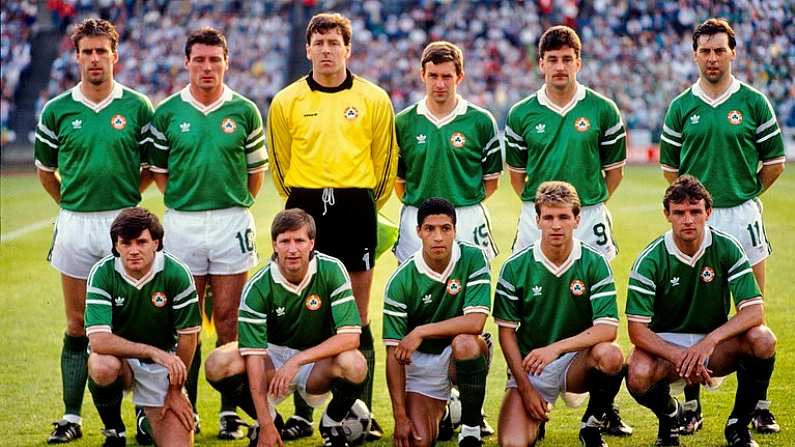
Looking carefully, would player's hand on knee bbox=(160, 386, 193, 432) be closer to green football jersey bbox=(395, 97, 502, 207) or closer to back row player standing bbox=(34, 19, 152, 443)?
back row player standing bbox=(34, 19, 152, 443)

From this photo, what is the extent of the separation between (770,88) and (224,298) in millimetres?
18838

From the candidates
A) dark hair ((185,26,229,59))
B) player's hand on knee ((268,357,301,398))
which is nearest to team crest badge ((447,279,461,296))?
player's hand on knee ((268,357,301,398))

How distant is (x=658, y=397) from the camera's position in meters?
5.11

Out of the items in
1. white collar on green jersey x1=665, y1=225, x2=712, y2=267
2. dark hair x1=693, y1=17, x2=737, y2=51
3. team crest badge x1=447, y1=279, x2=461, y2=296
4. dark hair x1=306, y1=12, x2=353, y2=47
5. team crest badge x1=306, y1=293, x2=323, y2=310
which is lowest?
team crest badge x1=306, y1=293, x2=323, y2=310

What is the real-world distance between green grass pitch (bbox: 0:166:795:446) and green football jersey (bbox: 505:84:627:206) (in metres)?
1.25

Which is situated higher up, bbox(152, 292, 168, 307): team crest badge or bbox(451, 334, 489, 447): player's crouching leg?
bbox(152, 292, 168, 307): team crest badge

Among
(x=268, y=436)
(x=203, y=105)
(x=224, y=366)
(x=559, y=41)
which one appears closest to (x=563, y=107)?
(x=559, y=41)

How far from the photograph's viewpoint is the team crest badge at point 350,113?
5664mm

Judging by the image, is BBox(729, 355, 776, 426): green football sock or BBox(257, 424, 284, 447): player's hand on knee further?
BBox(729, 355, 776, 426): green football sock

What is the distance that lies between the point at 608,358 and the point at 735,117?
163 centimetres

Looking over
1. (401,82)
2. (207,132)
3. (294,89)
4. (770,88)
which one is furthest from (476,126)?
(401,82)

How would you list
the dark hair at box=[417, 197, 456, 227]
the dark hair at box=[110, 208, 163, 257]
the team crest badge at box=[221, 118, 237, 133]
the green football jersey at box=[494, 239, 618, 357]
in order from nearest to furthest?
the dark hair at box=[110, 208, 163, 257], the dark hair at box=[417, 197, 456, 227], the green football jersey at box=[494, 239, 618, 357], the team crest badge at box=[221, 118, 237, 133]

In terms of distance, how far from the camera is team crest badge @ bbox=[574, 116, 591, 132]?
5.79m

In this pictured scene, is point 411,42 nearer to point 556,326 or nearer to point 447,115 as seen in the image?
point 447,115
